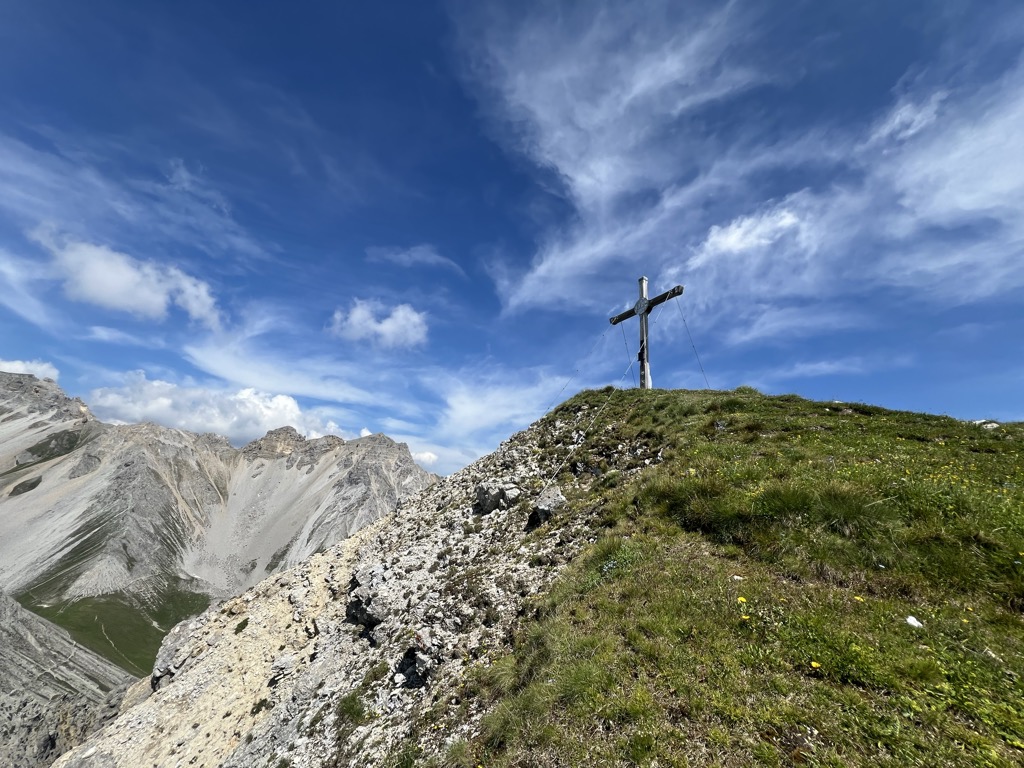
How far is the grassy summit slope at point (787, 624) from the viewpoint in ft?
24.2

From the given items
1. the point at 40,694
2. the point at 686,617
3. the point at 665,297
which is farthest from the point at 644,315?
the point at 40,694

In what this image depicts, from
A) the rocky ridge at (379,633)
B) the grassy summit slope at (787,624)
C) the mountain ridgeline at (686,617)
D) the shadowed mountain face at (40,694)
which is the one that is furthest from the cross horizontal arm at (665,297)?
the shadowed mountain face at (40,694)

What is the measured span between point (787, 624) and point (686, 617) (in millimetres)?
2044

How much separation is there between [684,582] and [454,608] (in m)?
9.07

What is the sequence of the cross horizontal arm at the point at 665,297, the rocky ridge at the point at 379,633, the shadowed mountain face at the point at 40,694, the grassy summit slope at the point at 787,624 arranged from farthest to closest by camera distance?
the shadowed mountain face at the point at 40,694 < the cross horizontal arm at the point at 665,297 < the rocky ridge at the point at 379,633 < the grassy summit slope at the point at 787,624

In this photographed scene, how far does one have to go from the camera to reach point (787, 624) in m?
9.66

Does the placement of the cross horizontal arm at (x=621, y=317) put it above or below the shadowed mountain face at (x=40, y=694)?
above

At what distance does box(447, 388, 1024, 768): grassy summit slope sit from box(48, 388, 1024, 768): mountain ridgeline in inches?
1.9

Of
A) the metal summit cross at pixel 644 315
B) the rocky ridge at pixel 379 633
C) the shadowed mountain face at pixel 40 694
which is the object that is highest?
the metal summit cross at pixel 644 315

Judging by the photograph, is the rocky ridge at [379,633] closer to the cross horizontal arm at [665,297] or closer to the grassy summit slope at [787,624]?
the grassy summit slope at [787,624]

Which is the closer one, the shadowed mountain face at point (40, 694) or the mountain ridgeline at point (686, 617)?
the mountain ridgeline at point (686, 617)

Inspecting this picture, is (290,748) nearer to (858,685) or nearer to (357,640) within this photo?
(357,640)

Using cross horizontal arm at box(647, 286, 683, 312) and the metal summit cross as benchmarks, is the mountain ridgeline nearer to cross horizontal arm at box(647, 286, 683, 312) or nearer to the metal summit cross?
the metal summit cross

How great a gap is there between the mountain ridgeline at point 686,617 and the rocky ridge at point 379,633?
0.46 feet
